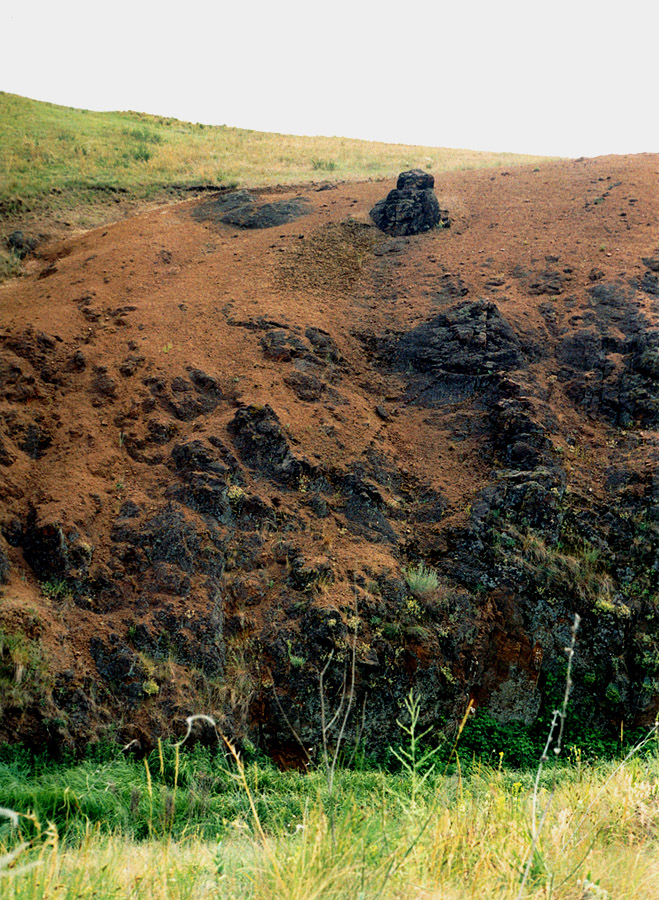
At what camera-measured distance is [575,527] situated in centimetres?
785

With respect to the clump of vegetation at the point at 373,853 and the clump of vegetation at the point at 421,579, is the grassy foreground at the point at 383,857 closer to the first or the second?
the clump of vegetation at the point at 373,853

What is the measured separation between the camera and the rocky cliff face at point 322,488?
20.3 feet

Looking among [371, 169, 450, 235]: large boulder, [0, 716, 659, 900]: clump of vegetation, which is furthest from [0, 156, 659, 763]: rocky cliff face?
[371, 169, 450, 235]: large boulder

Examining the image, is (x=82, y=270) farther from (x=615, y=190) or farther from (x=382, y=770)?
(x=615, y=190)

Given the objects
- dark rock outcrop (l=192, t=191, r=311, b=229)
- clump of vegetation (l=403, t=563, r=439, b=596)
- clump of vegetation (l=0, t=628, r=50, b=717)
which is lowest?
clump of vegetation (l=0, t=628, r=50, b=717)

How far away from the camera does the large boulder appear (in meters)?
13.5

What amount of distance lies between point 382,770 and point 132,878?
352 centimetres

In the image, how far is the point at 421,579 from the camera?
721 cm

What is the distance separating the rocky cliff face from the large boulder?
5.68ft

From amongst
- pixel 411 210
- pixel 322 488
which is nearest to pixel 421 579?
pixel 322 488

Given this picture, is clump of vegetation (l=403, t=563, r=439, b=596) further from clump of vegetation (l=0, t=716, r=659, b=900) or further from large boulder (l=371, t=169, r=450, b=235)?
large boulder (l=371, t=169, r=450, b=235)

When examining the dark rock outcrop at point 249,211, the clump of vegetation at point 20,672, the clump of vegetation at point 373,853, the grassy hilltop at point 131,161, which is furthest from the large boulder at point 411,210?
the clump of vegetation at point 373,853

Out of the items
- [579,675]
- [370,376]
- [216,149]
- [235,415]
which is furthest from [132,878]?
[216,149]

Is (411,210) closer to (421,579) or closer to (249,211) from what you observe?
(249,211)
